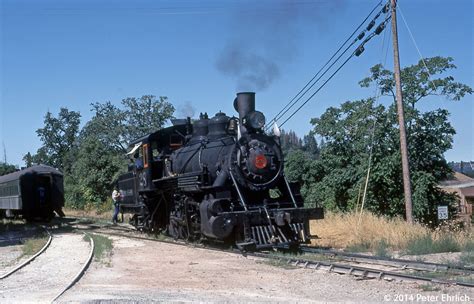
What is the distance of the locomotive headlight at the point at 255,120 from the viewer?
1379cm

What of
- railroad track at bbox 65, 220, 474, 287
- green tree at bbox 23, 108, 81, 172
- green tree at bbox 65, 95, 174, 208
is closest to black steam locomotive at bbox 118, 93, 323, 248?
railroad track at bbox 65, 220, 474, 287

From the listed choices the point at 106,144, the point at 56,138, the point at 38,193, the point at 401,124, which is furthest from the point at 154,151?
the point at 56,138

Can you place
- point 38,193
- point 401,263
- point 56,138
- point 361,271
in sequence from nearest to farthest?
point 361,271, point 401,263, point 38,193, point 56,138

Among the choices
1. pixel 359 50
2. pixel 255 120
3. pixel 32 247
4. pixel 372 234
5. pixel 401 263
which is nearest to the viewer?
pixel 401 263

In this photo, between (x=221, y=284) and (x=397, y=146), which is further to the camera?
(x=397, y=146)

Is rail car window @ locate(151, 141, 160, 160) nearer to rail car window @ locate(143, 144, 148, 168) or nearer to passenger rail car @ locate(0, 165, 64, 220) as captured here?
rail car window @ locate(143, 144, 148, 168)

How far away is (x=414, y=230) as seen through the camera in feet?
46.7

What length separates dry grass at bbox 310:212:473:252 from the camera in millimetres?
13008

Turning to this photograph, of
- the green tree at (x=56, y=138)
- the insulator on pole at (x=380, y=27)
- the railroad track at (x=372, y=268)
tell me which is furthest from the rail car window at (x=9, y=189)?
the green tree at (x=56, y=138)

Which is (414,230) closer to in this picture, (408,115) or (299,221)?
(299,221)

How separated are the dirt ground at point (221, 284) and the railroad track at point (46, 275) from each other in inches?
11.0

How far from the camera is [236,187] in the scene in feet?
43.4

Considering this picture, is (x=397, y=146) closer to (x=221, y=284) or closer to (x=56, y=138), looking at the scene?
(x=221, y=284)

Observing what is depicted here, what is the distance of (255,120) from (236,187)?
1.78 meters
